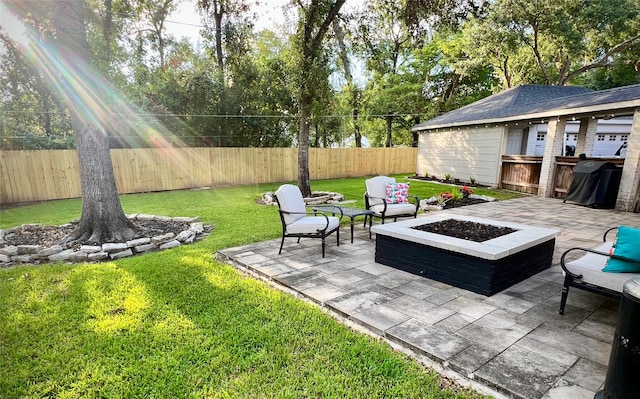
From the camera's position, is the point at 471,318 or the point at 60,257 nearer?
the point at 471,318

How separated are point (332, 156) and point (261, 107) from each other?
396cm

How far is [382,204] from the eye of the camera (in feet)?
18.8

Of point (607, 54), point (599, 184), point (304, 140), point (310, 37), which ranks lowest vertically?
point (599, 184)

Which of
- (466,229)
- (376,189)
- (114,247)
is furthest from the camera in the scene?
(376,189)

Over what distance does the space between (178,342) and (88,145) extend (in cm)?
394

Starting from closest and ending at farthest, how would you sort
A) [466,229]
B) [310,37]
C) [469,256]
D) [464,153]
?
[469,256], [466,229], [310,37], [464,153]

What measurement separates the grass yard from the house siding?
11189 millimetres

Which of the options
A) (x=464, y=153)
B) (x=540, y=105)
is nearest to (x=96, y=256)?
(x=540, y=105)

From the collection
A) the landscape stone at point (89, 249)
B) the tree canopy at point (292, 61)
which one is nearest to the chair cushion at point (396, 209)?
the tree canopy at point (292, 61)

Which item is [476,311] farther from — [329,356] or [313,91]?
[313,91]

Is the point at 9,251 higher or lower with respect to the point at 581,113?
lower

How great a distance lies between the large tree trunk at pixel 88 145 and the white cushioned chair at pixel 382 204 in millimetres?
4132

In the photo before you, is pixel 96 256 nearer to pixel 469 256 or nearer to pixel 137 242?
pixel 137 242

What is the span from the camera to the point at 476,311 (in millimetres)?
2924
